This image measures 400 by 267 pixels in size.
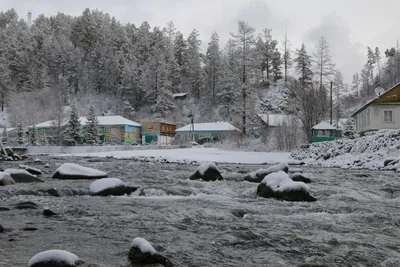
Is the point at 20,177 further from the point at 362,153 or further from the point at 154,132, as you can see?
the point at 154,132

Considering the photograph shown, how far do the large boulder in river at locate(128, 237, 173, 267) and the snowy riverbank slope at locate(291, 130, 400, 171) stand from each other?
15122 mm

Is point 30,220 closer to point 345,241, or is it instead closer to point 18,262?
point 18,262

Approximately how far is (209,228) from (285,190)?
10.3ft

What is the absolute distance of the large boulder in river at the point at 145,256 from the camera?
387 cm

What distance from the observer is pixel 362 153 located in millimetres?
20203

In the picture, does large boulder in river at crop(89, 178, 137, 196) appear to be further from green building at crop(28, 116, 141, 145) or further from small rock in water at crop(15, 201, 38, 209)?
green building at crop(28, 116, 141, 145)

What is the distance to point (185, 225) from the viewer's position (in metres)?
5.72

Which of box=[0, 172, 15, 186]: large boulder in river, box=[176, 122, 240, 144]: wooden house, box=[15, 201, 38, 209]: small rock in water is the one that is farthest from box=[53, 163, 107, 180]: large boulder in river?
box=[176, 122, 240, 144]: wooden house

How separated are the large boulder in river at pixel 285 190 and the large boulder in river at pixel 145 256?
475cm

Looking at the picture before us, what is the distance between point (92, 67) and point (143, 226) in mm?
97507

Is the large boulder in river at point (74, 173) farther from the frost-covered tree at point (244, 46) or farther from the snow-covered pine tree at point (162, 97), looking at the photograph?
the snow-covered pine tree at point (162, 97)

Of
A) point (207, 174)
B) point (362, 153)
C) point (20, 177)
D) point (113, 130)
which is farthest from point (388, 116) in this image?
point (113, 130)

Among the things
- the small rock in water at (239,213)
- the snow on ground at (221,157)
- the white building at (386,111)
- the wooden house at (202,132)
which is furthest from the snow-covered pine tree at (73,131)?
the small rock in water at (239,213)

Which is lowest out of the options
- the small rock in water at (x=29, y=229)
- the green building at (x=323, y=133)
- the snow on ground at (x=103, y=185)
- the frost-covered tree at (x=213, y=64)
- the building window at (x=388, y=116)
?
the small rock in water at (x=29, y=229)
